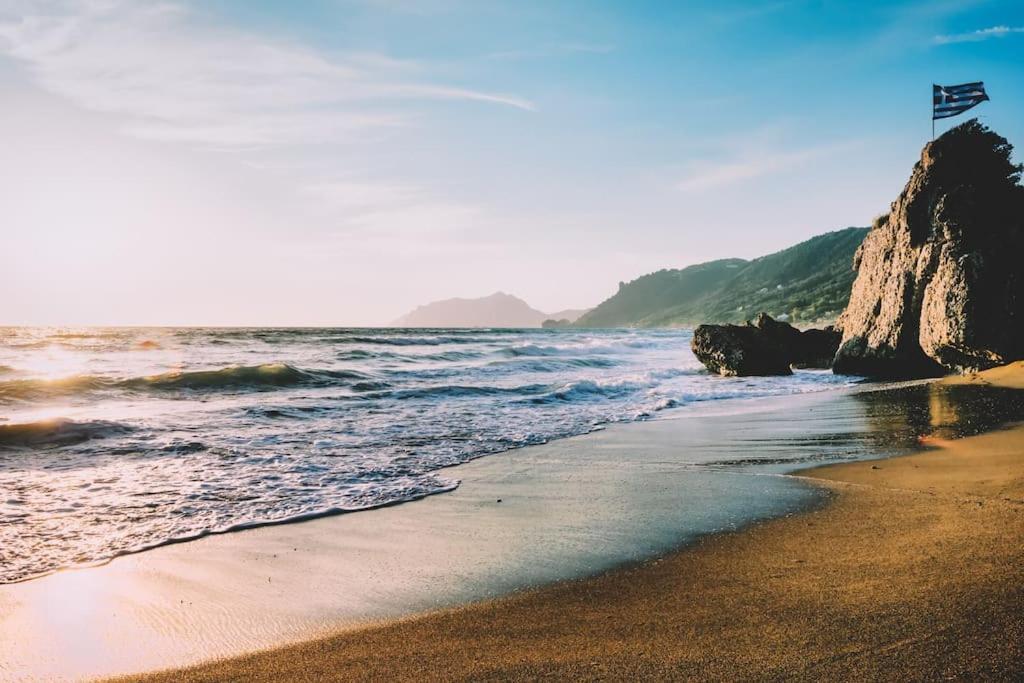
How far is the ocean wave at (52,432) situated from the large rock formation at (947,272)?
17333 mm

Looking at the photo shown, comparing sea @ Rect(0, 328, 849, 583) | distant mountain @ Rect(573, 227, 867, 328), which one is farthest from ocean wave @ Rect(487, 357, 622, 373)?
distant mountain @ Rect(573, 227, 867, 328)

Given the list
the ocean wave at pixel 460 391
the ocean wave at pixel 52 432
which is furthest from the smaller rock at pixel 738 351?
the ocean wave at pixel 52 432

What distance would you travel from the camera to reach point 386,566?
163 inches

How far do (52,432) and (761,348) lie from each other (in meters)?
19.4

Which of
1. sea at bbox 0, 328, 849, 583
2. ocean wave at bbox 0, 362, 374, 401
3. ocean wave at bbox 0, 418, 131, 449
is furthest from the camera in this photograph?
ocean wave at bbox 0, 362, 374, 401

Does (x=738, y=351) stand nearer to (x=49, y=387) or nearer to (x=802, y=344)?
(x=802, y=344)

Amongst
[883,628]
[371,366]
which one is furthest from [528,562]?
[371,366]

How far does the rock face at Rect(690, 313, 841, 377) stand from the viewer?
2042 centimetres

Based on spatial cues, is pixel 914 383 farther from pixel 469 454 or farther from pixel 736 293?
pixel 736 293

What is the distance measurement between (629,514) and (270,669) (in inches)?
120

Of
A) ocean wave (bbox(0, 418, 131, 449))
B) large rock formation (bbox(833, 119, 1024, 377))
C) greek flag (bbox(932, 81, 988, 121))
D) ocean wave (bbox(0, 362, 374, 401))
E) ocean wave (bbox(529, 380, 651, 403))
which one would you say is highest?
greek flag (bbox(932, 81, 988, 121))

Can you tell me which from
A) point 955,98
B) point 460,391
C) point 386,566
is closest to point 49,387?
point 460,391

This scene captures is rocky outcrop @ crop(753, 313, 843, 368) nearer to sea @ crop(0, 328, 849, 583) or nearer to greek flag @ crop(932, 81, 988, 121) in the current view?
sea @ crop(0, 328, 849, 583)

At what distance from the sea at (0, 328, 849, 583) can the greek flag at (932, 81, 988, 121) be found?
28.9ft
